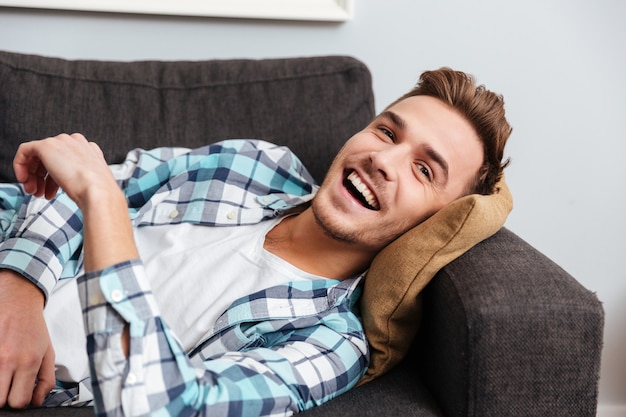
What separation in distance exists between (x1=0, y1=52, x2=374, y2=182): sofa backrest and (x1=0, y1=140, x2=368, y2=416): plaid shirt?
0.26ft

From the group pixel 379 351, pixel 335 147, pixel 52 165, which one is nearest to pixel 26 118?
pixel 52 165

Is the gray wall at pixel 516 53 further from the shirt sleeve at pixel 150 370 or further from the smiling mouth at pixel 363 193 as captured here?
the shirt sleeve at pixel 150 370

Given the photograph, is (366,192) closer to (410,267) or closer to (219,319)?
(410,267)

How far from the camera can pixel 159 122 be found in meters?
1.59

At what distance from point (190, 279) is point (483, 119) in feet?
2.26

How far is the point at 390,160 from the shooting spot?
1.26m

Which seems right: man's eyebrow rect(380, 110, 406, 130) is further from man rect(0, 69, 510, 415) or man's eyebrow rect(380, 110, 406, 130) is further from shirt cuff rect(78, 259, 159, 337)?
shirt cuff rect(78, 259, 159, 337)

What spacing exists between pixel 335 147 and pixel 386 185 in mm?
371

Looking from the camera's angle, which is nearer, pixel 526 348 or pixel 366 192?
pixel 526 348

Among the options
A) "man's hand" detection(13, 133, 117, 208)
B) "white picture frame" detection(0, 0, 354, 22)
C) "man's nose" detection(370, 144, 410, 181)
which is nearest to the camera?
"man's hand" detection(13, 133, 117, 208)

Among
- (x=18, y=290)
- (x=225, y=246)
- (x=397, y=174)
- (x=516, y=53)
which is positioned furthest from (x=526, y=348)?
(x=516, y=53)

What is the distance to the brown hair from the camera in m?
1.36

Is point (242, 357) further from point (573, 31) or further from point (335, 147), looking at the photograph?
point (573, 31)

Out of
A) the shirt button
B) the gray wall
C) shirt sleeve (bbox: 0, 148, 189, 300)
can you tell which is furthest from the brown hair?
the shirt button
